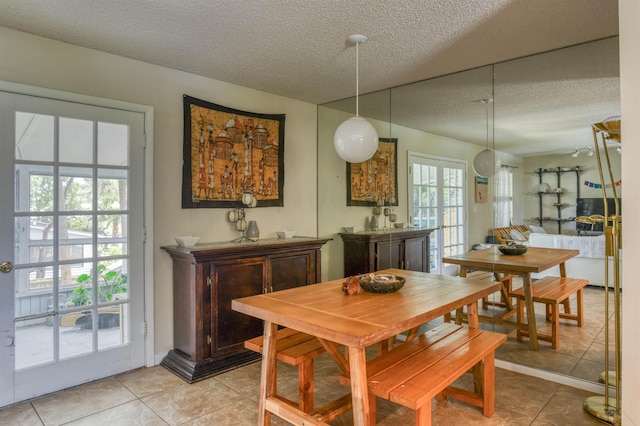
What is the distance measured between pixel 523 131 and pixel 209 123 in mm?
2656

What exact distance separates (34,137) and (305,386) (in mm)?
2417

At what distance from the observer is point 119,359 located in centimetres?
294

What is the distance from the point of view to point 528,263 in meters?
3.04

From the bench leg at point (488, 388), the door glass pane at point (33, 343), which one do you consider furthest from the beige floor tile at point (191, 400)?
the bench leg at point (488, 388)

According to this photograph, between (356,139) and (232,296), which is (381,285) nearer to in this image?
(356,139)

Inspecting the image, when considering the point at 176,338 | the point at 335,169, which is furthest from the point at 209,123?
the point at 176,338

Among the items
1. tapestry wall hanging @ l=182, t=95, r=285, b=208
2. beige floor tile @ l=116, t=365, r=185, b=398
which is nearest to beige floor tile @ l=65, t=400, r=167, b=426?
beige floor tile @ l=116, t=365, r=185, b=398

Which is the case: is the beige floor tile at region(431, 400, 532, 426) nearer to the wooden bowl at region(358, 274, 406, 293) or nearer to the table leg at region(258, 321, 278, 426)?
the wooden bowl at region(358, 274, 406, 293)

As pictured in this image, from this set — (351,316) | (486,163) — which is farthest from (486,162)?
(351,316)

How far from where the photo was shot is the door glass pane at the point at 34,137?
2541mm

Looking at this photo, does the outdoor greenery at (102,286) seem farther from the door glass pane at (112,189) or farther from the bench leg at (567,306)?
the bench leg at (567,306)

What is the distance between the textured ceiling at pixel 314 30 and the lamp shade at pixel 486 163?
2.39 feet

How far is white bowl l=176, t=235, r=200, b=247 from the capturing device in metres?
3.14

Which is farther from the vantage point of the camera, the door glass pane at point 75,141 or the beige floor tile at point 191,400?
the door glass pane at point 75,141
